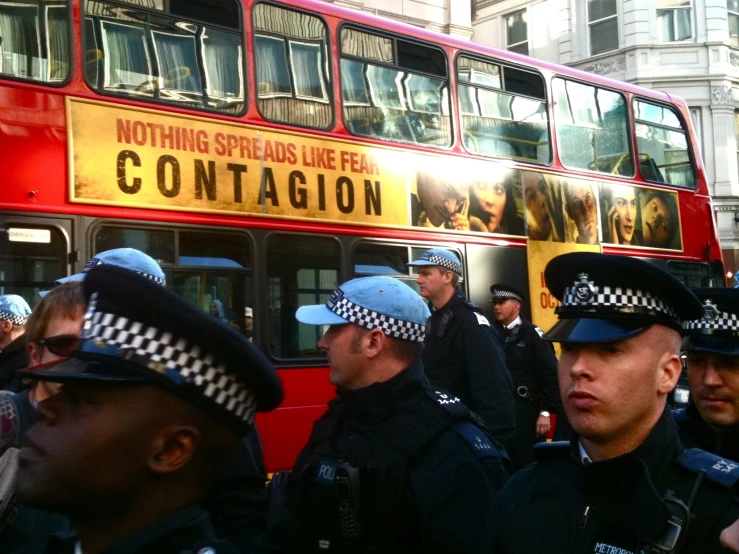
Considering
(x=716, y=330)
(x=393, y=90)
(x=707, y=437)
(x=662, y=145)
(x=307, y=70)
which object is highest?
(x=307, y=70)

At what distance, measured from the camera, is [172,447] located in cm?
167

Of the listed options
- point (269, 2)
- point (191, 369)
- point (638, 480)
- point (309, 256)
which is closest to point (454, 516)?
point (638, 480)

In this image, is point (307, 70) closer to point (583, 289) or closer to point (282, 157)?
point (282, 157)

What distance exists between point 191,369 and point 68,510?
323 millimetres

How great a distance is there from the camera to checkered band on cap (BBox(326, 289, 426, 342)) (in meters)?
3.43

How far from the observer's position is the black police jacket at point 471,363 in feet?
16.9

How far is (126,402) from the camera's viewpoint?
5.38 feet

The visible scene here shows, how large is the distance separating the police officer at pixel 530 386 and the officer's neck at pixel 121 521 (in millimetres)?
5905

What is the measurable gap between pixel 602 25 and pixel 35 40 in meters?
24.8

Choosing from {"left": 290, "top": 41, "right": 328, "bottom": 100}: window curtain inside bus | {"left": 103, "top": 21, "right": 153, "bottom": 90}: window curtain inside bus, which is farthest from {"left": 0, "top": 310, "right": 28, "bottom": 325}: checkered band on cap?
{"left": 290, "top": 41, "right": 328, "bottom": 100}: window curtain inside bus

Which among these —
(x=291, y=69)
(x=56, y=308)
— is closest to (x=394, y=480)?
(x=56, y=308)

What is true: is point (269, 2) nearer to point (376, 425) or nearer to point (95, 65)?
point (95, 65)

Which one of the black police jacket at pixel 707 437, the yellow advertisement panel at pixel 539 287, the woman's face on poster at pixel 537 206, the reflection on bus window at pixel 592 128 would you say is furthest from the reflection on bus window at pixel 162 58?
the black police jacket at pixel 707 437

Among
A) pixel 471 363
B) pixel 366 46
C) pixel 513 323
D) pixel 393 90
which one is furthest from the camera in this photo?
pixel 393 90
